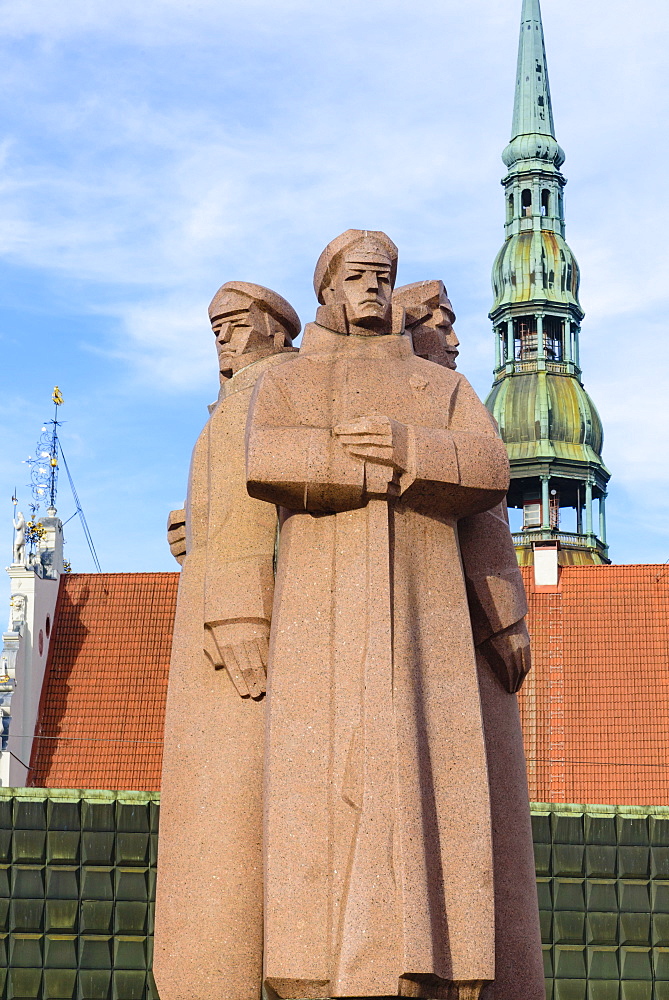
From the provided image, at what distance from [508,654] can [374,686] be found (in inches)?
43.9

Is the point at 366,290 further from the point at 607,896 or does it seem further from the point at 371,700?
the point at 607,896

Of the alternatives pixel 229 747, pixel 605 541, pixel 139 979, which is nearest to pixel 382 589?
pixel 229 747

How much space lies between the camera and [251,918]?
815 cm

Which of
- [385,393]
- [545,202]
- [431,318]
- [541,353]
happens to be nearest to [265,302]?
[431,318]

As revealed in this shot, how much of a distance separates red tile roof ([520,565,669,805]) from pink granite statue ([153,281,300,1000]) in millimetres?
26223

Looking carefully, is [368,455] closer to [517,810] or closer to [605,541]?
[517,810]

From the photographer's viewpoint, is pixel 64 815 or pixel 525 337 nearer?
pixel 64 815

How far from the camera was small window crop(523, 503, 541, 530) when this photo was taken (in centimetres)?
6038

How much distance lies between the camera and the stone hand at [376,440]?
762 cm

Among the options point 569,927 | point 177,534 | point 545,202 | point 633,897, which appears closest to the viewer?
point 177,534

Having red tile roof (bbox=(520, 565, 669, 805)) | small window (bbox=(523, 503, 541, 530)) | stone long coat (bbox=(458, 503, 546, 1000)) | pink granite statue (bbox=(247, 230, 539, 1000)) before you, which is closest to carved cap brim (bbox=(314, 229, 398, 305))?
pink granite statue (bbox=(247, 230, 539, 1000))

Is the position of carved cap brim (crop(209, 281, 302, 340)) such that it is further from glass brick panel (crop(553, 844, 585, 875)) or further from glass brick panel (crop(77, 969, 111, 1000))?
glass brick panel (crop(77, 969, 111, 1000))

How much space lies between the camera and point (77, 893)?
70.6 feet

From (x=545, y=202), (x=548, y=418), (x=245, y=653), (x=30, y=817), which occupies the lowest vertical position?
(x=245, y=653)
